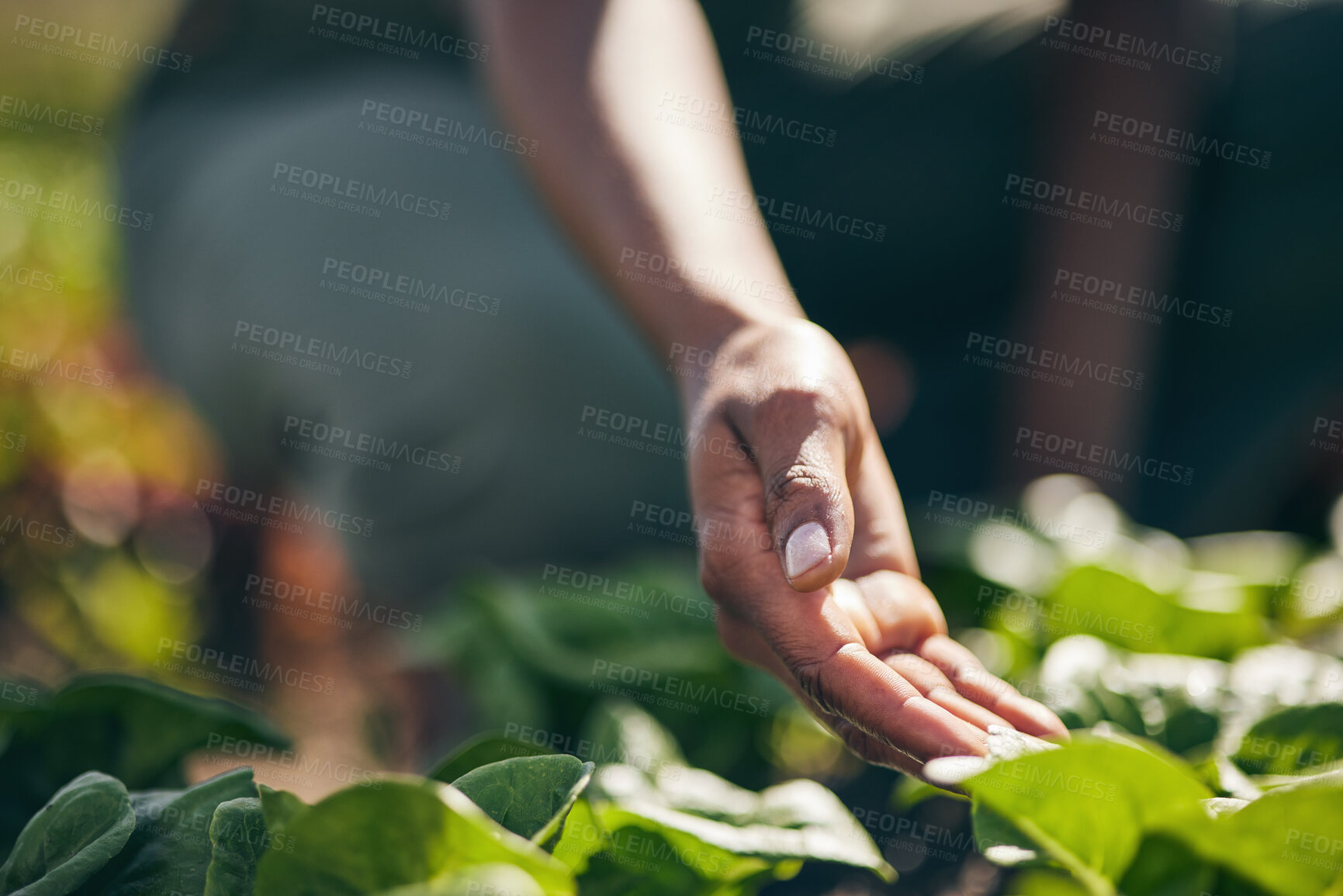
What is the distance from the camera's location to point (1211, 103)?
200cm

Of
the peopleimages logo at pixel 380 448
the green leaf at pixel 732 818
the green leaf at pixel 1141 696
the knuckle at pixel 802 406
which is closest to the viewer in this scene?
the green leaf at pixel 732 818

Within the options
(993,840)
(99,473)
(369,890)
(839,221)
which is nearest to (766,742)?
(993,840)

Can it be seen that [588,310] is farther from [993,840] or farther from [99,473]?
[993,840]

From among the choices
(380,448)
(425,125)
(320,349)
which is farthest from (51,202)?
(380,448)

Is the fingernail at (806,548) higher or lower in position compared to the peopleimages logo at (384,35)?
Answer: lower

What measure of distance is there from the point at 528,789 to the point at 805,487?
0.32 meters

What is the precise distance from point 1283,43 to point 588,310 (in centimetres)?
155

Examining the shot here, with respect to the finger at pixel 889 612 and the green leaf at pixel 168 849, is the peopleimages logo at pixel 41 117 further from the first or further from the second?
the finger at pixel 889 612

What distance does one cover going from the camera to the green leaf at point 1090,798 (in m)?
0.61

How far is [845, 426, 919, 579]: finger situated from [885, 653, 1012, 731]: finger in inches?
4.6

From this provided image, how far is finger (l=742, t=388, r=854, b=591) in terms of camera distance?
74cm

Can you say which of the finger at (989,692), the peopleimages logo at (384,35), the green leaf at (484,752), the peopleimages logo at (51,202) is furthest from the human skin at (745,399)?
the peopleimages logo at (51,202)

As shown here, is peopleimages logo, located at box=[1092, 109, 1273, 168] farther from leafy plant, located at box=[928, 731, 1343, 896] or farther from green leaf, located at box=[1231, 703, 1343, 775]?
leafy plant, located at box=[928, 731, 1343, 896]

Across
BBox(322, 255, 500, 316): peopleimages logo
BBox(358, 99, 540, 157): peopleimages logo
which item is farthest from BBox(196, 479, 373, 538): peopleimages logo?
BBox(358, 99, 540, 157): peopleimages logo
